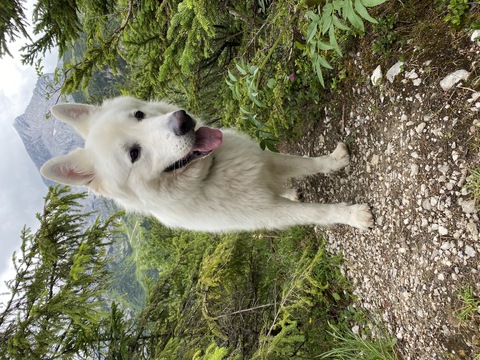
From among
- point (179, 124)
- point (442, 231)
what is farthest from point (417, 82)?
point (179, 124)

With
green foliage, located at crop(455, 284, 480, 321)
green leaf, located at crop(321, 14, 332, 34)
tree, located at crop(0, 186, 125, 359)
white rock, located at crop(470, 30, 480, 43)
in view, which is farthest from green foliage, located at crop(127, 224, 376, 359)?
green leaf, located at crop(321, 14, 332, 34)

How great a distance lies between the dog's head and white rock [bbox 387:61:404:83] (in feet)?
5.38

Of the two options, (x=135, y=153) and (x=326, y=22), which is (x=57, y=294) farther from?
(x=326, y=22)

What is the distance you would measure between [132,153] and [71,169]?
20.1 inches

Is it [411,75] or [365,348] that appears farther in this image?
[365,348]

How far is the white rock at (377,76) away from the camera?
3.48m

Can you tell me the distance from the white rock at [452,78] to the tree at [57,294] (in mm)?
3969

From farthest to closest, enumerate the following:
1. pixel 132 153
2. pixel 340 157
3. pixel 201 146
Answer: pixel 340 157
pixel 201 146
pixel 132 153

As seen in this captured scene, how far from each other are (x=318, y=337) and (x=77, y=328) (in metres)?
3.11

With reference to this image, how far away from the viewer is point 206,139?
315 cm

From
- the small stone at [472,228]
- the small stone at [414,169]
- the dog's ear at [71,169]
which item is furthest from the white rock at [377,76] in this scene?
the dog's ear at [71,169]

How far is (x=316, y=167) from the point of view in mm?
4176

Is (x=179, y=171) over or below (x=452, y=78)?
over

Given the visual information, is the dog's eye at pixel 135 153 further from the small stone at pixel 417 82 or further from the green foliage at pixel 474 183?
the green foliage at pixel 474 183
